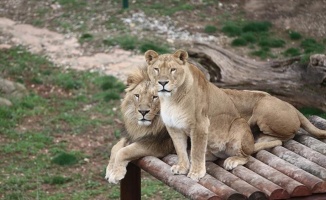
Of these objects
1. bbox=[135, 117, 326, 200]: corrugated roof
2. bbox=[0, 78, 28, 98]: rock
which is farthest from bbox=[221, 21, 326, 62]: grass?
bbox=[135, 117, 326, 200]: corrugated roof

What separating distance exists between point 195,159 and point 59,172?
134 inches

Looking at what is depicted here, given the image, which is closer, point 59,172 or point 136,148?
point 136,148

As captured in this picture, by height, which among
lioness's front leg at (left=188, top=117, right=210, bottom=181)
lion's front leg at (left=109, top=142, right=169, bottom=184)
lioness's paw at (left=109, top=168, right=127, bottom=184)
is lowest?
lioness's paw at (left=109, top=168, right=127, bottom=184)

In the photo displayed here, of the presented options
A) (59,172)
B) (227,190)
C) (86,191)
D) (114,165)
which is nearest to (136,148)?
(114,165)

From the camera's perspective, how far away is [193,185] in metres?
5.27

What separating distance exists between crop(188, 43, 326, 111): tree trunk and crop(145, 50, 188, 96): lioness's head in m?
3.61

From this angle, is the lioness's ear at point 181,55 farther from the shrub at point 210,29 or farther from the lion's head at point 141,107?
the shrub at point 210,29

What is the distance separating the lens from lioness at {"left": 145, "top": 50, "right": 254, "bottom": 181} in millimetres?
5285

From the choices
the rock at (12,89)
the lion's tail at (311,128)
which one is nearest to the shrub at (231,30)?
the rock at (12,89)

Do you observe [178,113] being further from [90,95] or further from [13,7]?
[13,7]

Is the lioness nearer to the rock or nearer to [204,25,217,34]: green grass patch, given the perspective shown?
the rock

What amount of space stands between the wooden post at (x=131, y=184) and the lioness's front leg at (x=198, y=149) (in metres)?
0.99

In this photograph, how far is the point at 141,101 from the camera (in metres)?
5.77

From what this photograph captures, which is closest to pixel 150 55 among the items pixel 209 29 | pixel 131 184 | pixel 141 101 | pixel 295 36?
pixel 141 101
